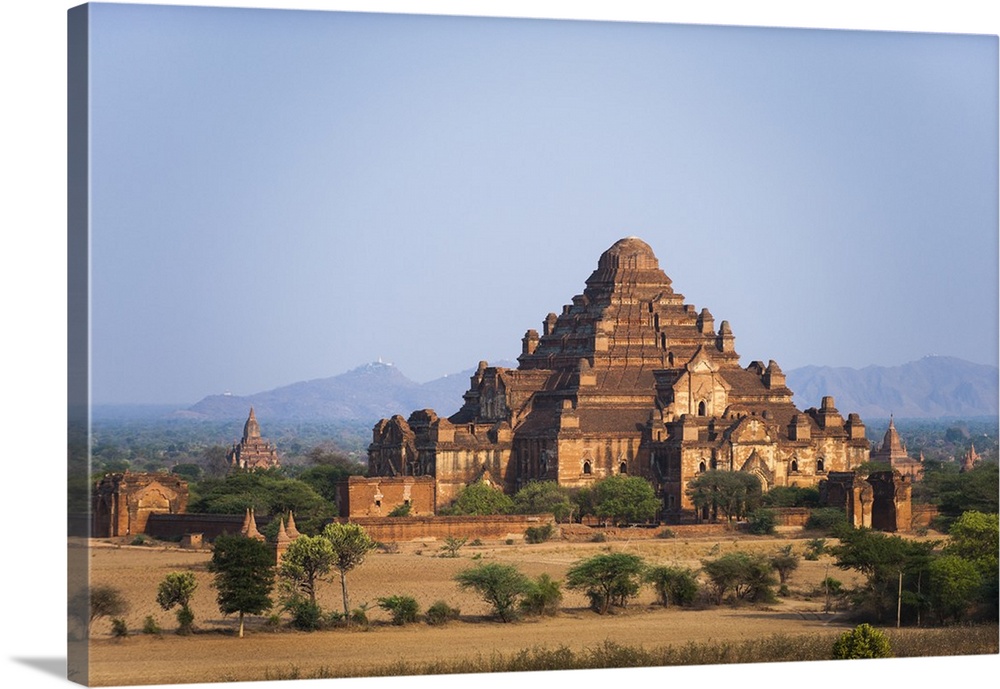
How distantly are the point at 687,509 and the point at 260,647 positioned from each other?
1162 inches

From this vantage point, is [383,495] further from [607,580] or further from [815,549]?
[607,580]

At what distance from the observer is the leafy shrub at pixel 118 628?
40.2 m

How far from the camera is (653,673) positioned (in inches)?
1585

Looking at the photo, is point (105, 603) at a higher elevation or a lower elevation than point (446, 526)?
lower

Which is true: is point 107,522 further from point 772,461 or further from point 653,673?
point 653,673

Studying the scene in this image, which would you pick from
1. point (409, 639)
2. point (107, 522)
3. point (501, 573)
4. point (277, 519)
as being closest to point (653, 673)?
point (409, 639)

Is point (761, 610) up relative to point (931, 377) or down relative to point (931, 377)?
down

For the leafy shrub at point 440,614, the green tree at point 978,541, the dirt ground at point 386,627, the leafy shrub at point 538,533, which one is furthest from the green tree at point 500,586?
the leafy shrub at point 538,533

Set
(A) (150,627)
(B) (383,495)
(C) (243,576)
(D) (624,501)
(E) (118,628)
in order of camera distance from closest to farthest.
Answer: (E) (118,628) → (A) (150,627) → (C) (243,576) → (B) (383,495) → (D) (624,501)

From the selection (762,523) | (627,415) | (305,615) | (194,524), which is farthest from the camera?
(627,415)

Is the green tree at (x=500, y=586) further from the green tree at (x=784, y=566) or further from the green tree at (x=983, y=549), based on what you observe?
the green tree at (x=983, y=549)

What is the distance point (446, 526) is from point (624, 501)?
6.20 m

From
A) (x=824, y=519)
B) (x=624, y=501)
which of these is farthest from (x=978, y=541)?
(x=624, y=501)

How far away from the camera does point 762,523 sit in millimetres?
64562
